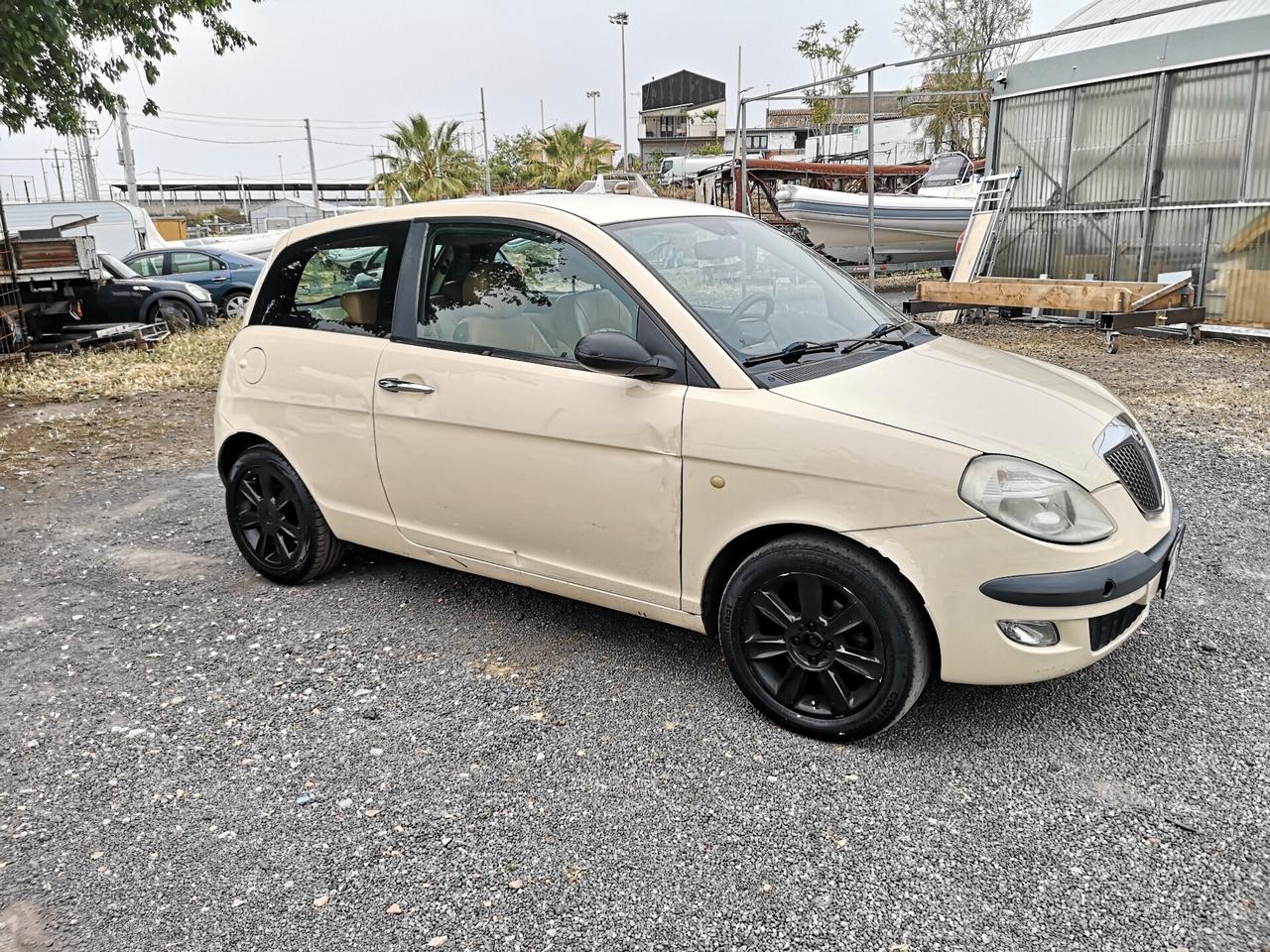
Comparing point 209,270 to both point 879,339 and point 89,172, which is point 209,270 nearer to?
point 879,339

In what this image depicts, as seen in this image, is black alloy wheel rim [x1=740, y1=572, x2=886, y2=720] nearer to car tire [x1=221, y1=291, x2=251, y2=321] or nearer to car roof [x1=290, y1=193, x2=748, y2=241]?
car roof [x1=290, y1=193, x2=748, y2=241]

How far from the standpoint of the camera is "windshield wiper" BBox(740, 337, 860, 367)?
313 centimetres

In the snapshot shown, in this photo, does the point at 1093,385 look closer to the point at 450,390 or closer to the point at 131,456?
the point at 450,390

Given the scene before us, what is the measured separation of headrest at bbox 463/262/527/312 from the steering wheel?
2.75 ft

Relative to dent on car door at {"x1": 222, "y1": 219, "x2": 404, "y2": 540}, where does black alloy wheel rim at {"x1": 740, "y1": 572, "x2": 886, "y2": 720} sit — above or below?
below

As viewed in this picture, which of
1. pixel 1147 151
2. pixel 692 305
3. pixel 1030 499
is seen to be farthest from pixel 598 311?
pixel 1147 151

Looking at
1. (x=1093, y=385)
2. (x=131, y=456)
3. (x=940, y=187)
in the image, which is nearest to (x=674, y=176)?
(x=940, y=187)

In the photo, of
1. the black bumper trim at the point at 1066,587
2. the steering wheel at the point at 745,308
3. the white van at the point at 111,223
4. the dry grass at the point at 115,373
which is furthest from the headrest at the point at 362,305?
the white van at the point at 111,223

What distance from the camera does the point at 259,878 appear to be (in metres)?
2.53

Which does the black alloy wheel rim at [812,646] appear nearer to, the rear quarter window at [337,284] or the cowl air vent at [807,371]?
the cowl air vent at [807,371]

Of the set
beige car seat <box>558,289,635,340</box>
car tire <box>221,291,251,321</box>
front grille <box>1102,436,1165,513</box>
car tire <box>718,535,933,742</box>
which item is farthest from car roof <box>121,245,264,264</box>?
front grille <box>1102,436,1165,513</box>

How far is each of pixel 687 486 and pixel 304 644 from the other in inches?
76.9

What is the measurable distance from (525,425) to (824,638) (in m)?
1.33

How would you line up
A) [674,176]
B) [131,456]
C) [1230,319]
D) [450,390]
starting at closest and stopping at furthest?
[450,390], [131,456], [1230,319], [674,176]
